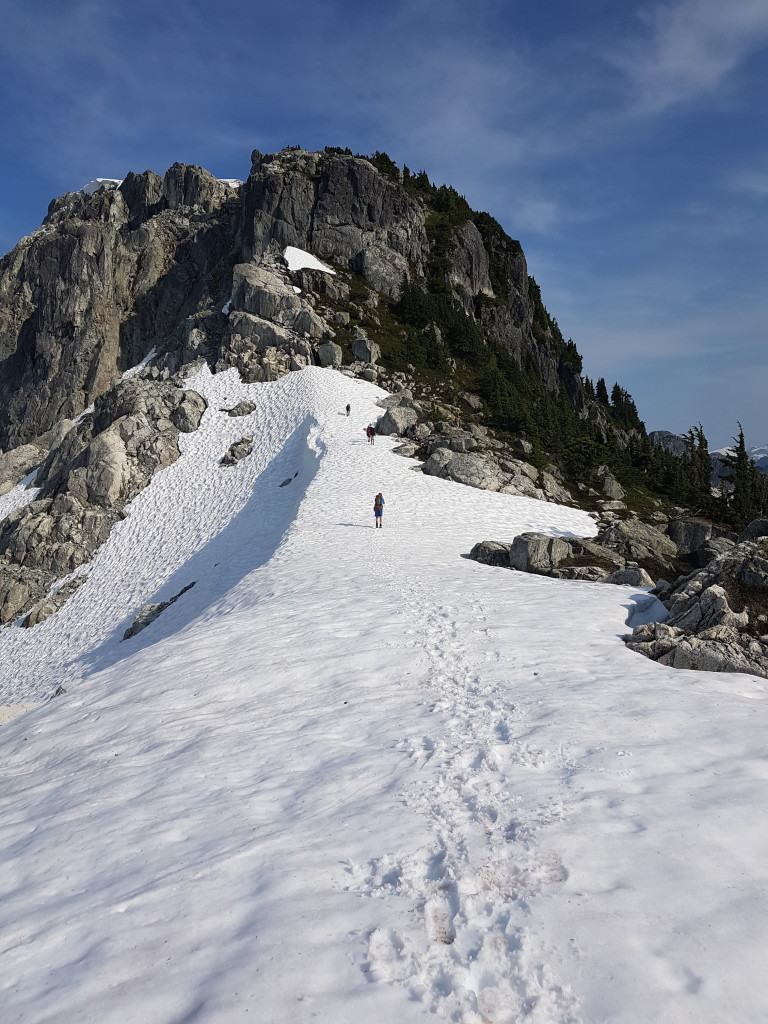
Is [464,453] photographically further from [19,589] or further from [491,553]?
[19,589]

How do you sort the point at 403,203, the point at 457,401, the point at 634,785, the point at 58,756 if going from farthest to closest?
the point at 403,203 < the point at 457,401 < the point at 58,756 < the point at 634,785

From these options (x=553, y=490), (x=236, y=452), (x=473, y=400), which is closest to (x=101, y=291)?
(x=236, y=452)

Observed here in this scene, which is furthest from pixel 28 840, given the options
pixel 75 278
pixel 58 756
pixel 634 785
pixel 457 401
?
pixel 75 278

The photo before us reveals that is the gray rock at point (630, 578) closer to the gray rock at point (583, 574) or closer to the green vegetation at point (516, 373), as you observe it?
the gray rock at point (583, 574)

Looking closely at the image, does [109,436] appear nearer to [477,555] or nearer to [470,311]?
[477,555]

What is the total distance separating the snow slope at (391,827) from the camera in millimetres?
3730

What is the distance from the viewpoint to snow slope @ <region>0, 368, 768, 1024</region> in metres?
3.73

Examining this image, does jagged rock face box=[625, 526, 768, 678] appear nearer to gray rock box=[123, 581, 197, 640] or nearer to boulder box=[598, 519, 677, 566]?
boulder box=[598, 519, 677, 566]

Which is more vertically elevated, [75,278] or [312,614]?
[75,278]

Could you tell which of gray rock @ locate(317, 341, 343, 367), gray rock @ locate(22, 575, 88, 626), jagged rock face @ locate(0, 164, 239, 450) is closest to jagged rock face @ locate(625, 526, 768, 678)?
gray rock @ locate(22, 575, 88, 626)

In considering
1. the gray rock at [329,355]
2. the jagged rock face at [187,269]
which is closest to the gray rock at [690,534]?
the gray rock at [329,355]

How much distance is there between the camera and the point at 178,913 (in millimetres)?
4508

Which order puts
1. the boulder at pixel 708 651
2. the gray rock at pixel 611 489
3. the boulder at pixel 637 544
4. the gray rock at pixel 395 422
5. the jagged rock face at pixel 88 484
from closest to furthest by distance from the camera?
the boulder at pixel 708 651
the boulder at pixel 637 544
the jagged rock face at pixel 88 484
the gray rock at pixel 611 489
the gray rock at pixel 395 422

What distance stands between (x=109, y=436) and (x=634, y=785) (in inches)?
1562
